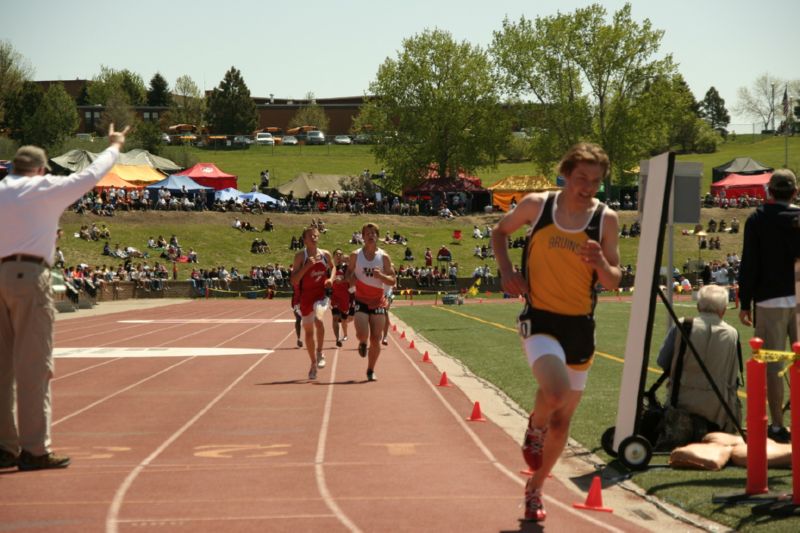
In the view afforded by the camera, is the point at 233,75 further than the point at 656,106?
Yes

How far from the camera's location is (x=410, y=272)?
2256 inches

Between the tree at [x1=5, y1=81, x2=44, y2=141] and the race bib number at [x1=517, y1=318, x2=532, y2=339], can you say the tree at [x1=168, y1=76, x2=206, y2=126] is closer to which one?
the tree at [x1=5, y1=81, x2=44, y2=141]

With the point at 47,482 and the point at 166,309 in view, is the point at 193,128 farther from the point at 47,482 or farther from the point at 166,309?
the point at 47,482

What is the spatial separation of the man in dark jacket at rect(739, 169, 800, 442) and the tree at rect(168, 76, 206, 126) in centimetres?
14079

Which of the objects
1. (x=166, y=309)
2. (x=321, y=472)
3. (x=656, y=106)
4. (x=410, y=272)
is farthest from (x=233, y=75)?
(x=321, y=472)

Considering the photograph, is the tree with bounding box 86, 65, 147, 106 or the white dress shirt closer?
the white dress shirt

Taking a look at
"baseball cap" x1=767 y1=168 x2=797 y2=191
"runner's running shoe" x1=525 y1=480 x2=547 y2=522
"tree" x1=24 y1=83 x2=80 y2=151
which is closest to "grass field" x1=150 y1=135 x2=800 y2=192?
"tree" x1=24 y1=83 x2=80 y2=151

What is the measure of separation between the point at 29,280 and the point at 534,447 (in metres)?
3.57

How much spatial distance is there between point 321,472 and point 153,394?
20.6ft

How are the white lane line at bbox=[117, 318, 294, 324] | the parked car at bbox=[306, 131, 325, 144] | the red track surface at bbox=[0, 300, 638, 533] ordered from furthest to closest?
1. the parked car at bbox=[306, 131, 325, 144]
2. the white lane line at bbox=[117, 318, 294, 324]
3. the red track surface at bbox=[0, 300, 638, 533]

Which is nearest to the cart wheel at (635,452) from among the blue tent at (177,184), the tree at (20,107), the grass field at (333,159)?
the blue tent at (177,184)

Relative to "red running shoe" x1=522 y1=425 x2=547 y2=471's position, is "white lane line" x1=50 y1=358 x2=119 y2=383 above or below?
below

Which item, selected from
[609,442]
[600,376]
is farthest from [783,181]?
[600,376]

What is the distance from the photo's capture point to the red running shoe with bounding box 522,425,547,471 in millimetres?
6664
